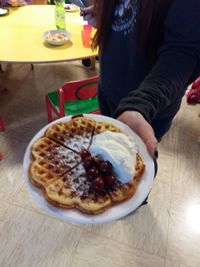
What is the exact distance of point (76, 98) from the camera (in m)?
1.57

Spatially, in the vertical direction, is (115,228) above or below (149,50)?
below

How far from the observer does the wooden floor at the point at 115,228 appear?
4.17 ft

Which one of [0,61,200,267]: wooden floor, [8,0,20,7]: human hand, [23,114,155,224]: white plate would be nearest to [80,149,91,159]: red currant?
[23,114,155,224]: white plate

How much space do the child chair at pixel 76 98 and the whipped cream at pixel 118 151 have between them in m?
0.80

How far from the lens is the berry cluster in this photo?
0.68 m

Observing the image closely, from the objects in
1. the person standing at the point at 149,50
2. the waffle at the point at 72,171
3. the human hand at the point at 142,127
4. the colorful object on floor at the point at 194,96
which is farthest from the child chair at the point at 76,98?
the colorful object on floor at the point at 194,96

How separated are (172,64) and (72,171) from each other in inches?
16.5

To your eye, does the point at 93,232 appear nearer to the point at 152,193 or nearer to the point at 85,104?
the point at 152,193

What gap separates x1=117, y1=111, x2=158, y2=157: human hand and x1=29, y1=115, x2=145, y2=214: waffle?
0.14 feet

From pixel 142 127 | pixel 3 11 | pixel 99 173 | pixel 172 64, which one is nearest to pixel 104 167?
pixel 99 173

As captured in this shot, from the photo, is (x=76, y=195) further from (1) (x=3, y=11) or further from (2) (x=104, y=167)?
(1) (x=3, y=11)

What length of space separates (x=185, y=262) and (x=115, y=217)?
89 cm

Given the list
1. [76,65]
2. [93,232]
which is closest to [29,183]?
[93,232]

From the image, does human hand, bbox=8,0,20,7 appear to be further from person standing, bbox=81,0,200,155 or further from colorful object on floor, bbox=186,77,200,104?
colorful object on floor, bbox=186,77,200,104
